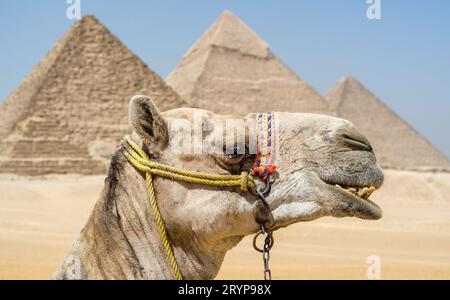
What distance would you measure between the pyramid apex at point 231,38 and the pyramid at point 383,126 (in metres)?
22.9

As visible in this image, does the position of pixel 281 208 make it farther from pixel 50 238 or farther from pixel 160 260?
pixel 50 238

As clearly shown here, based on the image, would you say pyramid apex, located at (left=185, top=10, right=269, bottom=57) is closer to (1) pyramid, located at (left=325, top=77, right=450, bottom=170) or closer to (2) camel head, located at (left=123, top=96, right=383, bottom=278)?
(1) pyramid, located at (left=325, top=77, right=450, bottom=170)

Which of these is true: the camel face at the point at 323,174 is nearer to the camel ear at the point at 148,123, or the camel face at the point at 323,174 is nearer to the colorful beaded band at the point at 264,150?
the colorful beaded band at the point at 264,150

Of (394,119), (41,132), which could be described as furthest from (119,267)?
(394,119)

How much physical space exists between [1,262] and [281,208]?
26.6ft

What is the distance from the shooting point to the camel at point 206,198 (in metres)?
2.42

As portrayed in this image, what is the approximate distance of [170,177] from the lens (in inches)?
99.3

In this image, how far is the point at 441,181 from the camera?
118 ft

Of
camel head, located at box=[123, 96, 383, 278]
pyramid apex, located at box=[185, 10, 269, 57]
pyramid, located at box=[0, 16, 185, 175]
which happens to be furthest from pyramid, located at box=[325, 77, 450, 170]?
camel head, located at box=[123, 96, 383, 278]

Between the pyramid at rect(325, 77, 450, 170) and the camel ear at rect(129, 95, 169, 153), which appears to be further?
the pyramid at rect(325, 77, 450, 170)

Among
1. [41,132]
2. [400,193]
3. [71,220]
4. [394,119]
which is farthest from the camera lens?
[394,119]

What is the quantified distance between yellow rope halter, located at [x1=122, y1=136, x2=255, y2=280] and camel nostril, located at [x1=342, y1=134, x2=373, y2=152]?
1.16 ft

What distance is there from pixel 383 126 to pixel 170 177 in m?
141

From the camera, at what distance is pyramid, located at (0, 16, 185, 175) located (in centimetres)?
7006
